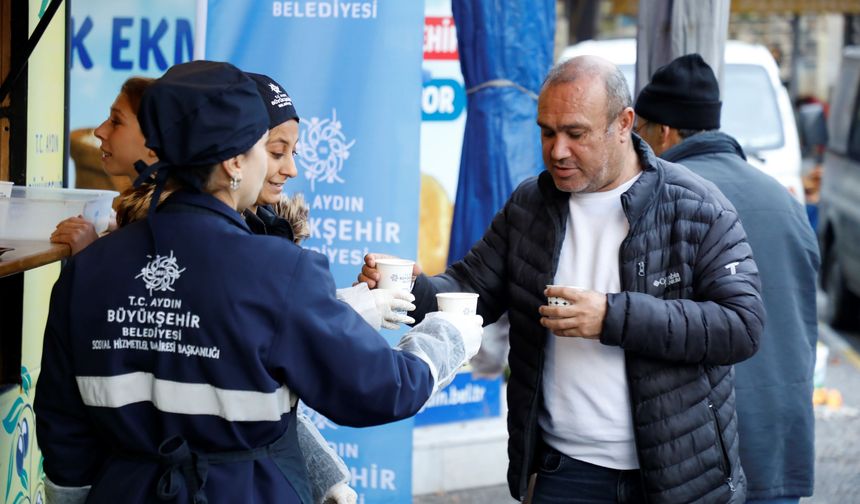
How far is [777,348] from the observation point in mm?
3670

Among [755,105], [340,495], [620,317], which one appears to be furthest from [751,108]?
[340,495]

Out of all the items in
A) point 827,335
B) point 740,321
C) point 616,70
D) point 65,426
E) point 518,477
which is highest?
point 616,70

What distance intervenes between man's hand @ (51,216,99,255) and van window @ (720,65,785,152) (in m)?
7.80

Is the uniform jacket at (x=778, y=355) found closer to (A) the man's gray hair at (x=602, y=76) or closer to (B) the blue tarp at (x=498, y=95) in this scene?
(A) the man's gray hair at (x=602, y=76)

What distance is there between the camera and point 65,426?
249 centimetres

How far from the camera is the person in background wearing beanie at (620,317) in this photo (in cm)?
306

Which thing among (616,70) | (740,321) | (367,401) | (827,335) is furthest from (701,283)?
(827,335)

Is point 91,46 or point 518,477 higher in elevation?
point 91,46

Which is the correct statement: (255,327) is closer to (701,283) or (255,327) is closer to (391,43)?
(701,283)

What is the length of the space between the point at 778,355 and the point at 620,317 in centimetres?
93

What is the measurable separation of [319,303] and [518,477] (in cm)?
124

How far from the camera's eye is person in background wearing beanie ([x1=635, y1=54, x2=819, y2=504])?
3656mm

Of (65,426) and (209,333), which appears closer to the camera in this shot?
(209,333)

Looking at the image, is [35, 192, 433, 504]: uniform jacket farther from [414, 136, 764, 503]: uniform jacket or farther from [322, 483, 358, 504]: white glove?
[414, 136, 764, 503]: uniform jacket
